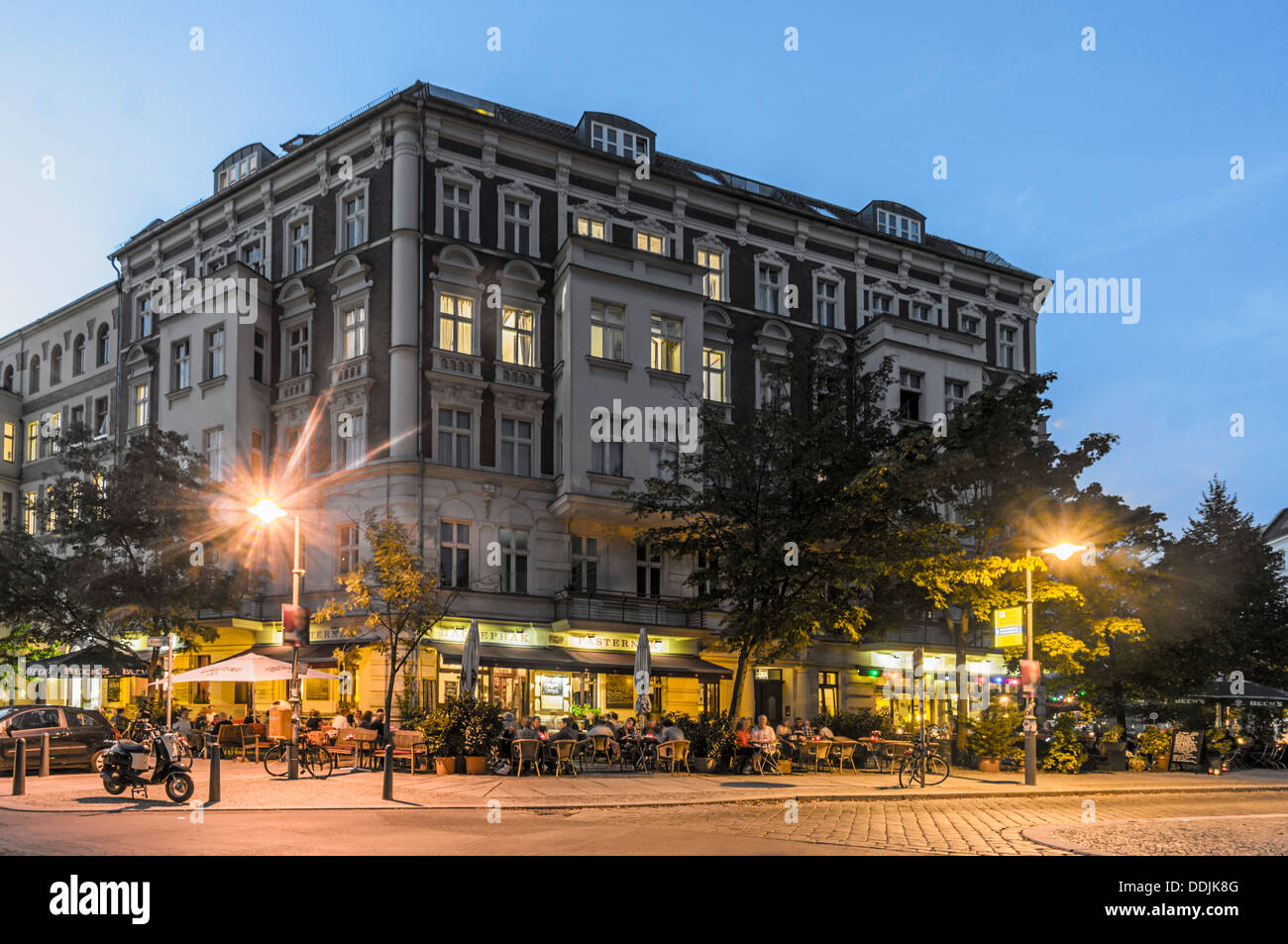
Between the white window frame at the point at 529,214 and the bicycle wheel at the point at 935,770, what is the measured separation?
Result: 21.9 m

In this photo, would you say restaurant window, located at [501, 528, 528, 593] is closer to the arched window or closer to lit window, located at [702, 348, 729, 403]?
lit window, located at [702, 348, 729, 403]

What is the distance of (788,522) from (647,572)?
522 inches

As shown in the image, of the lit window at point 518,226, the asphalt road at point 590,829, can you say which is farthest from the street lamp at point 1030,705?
→ the lit window at point 518,226

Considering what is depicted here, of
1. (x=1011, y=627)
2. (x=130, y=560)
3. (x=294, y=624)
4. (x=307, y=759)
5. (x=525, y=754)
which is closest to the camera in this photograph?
(x=294, y=624)

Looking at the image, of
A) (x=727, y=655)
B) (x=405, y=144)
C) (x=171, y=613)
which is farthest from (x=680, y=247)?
(x=171, y=613)

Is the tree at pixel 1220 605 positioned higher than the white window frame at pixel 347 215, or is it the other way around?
the white window frame at pixel 347 215

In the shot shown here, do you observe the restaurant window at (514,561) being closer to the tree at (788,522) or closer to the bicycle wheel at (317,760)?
the tree at (788,522)

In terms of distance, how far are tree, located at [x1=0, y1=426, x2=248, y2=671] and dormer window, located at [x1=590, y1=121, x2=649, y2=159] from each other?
1864 cm

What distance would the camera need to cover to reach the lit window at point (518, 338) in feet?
129

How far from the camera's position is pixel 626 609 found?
38.8 metres

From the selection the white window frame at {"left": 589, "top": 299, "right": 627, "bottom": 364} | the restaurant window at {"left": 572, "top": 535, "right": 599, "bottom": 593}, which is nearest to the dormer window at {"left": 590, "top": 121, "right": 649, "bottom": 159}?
the white window frame at {"left": 589, "top": 299, "right": 627, "bottom": 364}

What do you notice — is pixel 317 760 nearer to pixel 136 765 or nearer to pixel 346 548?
pixel 136 765

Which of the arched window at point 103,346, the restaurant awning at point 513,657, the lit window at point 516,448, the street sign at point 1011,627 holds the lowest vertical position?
the restaurant awning at point 513,657

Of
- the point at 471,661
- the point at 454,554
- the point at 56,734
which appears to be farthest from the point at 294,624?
the point at 454,554
